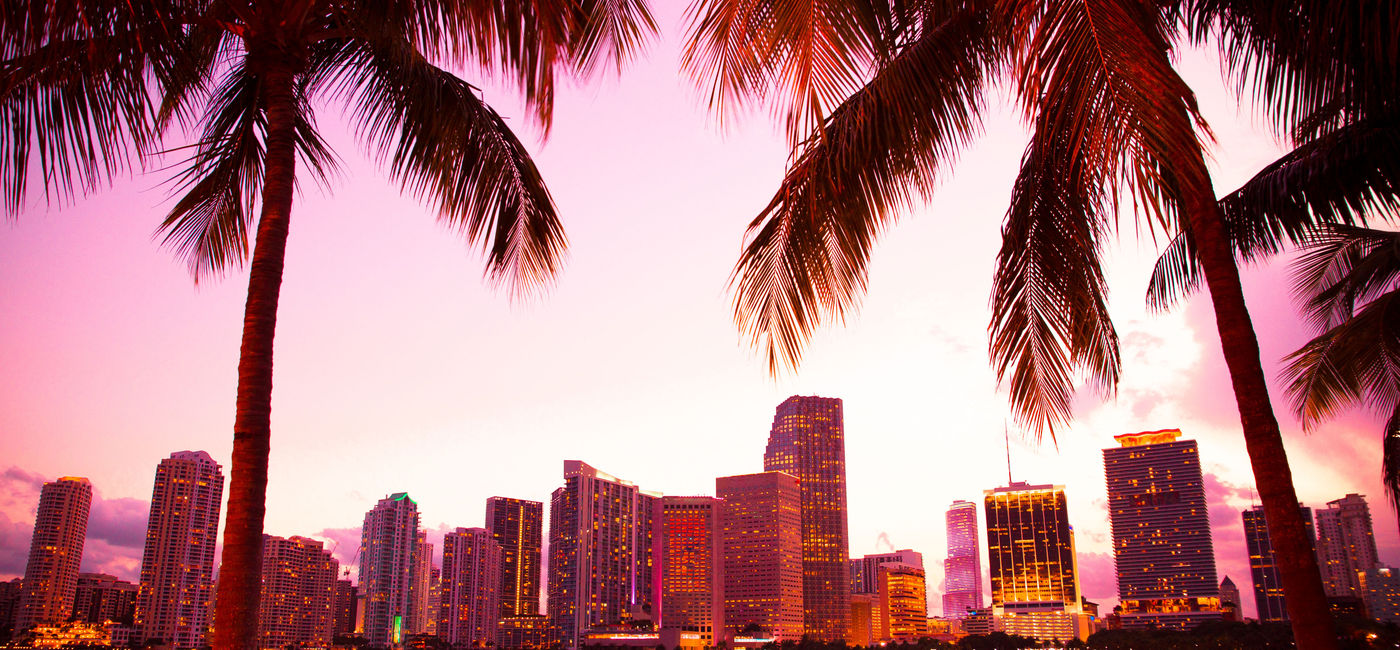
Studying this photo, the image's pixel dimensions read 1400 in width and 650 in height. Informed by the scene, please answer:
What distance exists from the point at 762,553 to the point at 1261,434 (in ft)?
522

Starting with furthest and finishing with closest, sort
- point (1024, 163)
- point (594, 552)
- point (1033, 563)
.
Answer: point (1033, 563), point (594, 552), point (1024, 163)

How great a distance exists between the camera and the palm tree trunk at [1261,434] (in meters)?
2.73

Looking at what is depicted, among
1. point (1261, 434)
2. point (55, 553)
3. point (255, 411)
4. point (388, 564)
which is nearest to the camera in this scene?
point (1261, 434)

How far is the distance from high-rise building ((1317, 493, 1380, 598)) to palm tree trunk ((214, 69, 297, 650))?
530ft

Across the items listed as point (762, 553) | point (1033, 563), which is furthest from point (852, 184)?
point (1033, 563)

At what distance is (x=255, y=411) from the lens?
11.9 feet

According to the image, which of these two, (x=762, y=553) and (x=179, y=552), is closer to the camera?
(x=179, y=552)

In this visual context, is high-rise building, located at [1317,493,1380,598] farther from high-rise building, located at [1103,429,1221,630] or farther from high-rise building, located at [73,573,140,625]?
high-rise building, located at [73,573,140,625]

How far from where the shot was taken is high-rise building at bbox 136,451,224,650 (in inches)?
4149

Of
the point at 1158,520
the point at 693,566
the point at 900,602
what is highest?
the point at 1158,520

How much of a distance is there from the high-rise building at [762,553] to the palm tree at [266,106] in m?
145

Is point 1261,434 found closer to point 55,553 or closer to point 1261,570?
point 55,553

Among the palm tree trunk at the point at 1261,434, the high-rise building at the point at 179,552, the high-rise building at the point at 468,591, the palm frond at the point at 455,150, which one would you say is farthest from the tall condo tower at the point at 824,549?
the palm tree trunk at the point at 1261,434

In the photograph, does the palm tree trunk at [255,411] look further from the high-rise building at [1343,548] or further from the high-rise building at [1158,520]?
the high-rise building at [1158,520]
